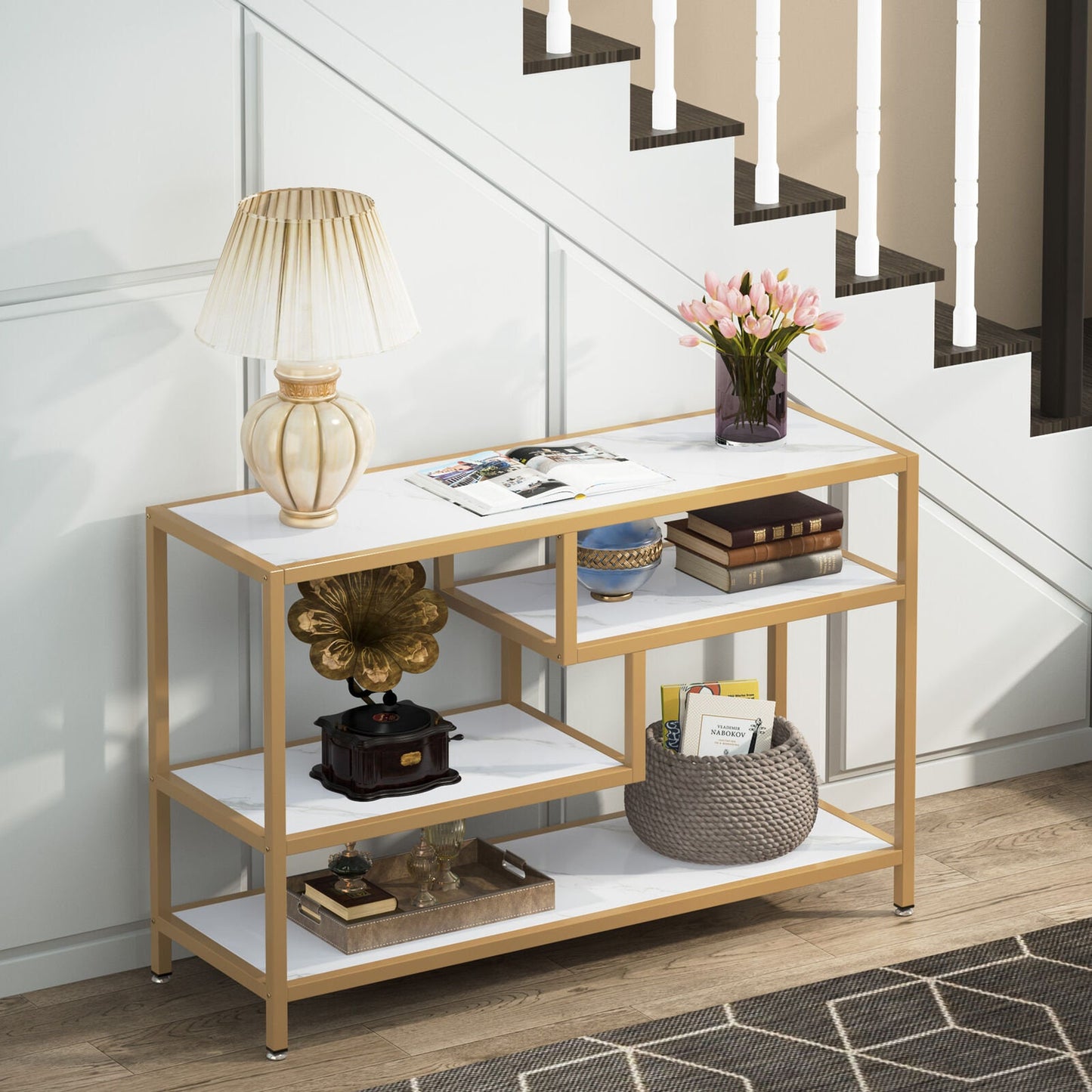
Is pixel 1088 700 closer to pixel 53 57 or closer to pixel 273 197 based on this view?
pixel 273 197

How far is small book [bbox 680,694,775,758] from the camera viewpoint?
331cm

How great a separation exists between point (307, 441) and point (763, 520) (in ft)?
2.60

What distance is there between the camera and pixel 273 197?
2.96 metres

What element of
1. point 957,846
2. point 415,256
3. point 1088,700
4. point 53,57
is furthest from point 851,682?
point 53,57

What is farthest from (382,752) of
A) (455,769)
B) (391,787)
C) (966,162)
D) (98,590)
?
(966,162)

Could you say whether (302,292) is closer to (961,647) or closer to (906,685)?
(906,685)

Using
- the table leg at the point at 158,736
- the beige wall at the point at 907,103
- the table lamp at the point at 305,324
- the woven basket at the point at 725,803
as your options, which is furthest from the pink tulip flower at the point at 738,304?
the beige wall at the point at 907,103

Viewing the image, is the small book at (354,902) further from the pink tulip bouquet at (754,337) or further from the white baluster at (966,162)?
the white baluster at (966,162)

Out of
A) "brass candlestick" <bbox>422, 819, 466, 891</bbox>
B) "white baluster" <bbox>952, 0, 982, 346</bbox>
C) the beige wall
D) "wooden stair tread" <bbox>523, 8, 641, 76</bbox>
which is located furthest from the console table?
the beige wall

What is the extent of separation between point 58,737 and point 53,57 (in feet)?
3.34

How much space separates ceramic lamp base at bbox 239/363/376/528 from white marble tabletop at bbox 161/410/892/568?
0.19 feet

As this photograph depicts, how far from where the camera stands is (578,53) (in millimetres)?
3291

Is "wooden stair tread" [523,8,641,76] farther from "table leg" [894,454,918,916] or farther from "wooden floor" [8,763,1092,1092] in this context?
"wooden floor" [8,763,1092,1092]

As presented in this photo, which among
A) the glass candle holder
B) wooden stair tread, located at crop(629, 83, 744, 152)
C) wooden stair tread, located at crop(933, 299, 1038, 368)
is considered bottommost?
the glass candle holder
